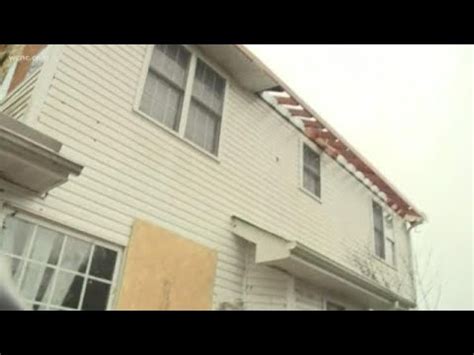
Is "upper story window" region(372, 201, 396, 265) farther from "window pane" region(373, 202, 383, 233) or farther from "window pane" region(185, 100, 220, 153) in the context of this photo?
"window pane" region(185, 100, 220, 153)

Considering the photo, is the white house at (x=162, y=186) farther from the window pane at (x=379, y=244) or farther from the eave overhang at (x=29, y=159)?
the window pane at (x=379, y=244)

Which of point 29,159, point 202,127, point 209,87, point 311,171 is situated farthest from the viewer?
point 311,171

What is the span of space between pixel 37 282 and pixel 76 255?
0.41m

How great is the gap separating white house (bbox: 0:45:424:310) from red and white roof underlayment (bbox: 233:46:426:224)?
48 millimetres

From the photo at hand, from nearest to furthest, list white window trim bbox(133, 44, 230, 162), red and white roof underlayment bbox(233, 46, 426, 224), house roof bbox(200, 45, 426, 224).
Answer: white window trim bbox(133, 44, 230, 162)
house roof bbox(200, 45, 426, 224)
red and white roof underlayment bbox(233, 46, 426, 224)

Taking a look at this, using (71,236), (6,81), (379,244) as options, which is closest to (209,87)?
(6,81)

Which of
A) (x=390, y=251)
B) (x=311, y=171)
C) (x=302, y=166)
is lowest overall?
(x=390, y=251)

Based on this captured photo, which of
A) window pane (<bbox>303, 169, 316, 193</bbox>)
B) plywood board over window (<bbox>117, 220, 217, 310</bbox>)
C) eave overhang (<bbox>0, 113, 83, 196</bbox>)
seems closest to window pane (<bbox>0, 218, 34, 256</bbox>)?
eave overhang (<bbox>0, 113, 83, 196</bbox>)

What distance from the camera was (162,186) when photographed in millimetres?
5008

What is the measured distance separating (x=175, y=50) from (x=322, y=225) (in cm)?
389

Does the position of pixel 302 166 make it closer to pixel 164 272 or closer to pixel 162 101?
pixel 162 101

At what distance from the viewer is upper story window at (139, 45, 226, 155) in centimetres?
536
